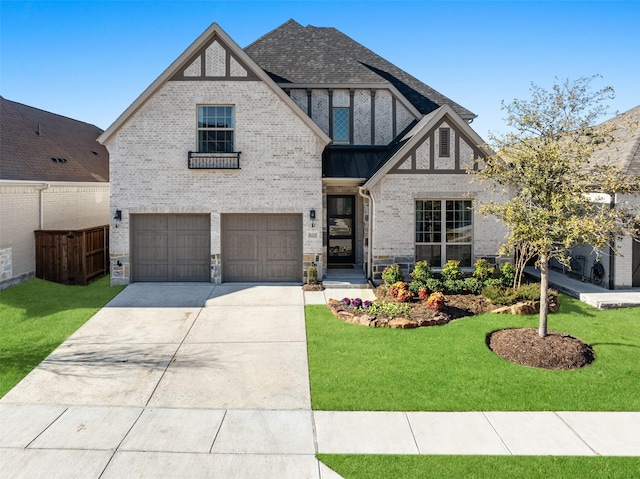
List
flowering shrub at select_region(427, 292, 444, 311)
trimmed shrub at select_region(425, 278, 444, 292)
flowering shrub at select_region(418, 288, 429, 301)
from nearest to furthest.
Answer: flowering shrub at select_region(427, 292, 444, 311)
flowering shrub at select_region(418, 288, 429, 301)
trimmed shrub at select_region(425, 278, 444, 292)

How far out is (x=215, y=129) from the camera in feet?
52.7

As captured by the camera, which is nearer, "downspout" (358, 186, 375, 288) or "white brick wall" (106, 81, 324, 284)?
"white brick wall" (106, 81, 324, 284)

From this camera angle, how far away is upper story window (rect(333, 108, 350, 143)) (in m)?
19.4

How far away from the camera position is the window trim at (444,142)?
15242 mm

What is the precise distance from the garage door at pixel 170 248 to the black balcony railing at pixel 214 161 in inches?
68.4

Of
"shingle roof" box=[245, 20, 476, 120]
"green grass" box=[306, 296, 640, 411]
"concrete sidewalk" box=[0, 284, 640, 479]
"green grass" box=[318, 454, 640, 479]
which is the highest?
"shingle roof" box=[245, 20, 476, 120]

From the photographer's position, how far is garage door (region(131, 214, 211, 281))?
16.4 metres

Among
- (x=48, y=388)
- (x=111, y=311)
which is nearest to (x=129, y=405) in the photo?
(x=48, y=388)

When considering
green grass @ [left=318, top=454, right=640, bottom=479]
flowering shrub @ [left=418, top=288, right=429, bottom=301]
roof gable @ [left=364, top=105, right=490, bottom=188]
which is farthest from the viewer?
roof gable @ [left=364, top=105, right=490, bottom=188]

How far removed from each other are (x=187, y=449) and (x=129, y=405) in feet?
5.98

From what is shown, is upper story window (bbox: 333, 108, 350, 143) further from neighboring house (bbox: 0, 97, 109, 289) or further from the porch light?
neighboring house (bbox: 0, 97, 109, 289)

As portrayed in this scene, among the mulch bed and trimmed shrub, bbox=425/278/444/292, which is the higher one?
trimmed shrub, bbox=425/278/444/292

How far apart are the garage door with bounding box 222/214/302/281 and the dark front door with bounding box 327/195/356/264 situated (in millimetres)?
2492

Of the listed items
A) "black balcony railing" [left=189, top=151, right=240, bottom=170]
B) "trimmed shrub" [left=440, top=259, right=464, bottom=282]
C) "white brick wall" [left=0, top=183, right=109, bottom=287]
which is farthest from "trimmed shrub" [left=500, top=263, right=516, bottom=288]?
"white brick wall" [left=0, top=183, right=109, bottom=287]
